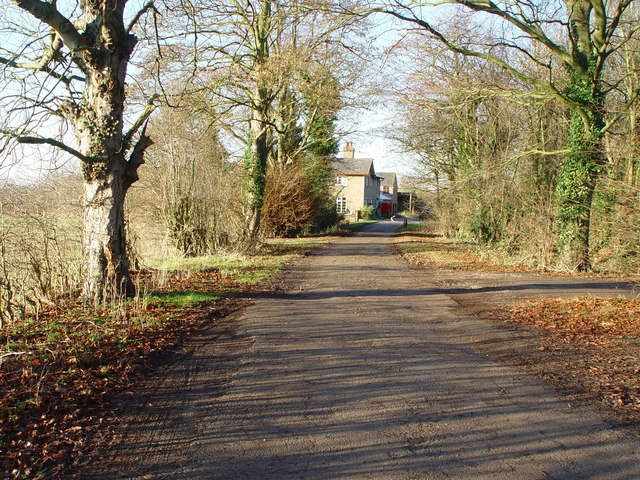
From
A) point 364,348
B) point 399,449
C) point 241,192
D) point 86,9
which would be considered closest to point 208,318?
point 364,348

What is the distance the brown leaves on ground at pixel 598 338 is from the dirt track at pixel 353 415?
590 mm

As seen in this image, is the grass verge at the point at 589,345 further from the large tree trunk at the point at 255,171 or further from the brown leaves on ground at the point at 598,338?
the large tree trunk at the point at 255,171

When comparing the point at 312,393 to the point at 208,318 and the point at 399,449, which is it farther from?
the point at 208,318

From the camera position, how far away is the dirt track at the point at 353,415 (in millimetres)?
3822

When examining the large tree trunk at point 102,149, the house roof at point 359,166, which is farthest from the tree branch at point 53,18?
the house roof at point 359,166

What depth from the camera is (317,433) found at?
434 centimetres

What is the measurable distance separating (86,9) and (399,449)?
8.84 m

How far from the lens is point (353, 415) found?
4703mm

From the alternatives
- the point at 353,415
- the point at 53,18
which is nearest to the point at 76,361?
the point at 353,415

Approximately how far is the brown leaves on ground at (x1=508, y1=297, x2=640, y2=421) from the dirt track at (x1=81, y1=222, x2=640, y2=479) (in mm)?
590

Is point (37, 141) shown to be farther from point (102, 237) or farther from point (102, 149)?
point (102, 237)

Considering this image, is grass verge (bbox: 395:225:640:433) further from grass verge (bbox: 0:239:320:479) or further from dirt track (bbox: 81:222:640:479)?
grass verge (bbox: 0:239:320:479)

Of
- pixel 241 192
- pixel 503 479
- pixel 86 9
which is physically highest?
pixel 86 9

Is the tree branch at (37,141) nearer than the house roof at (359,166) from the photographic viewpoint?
Yes
